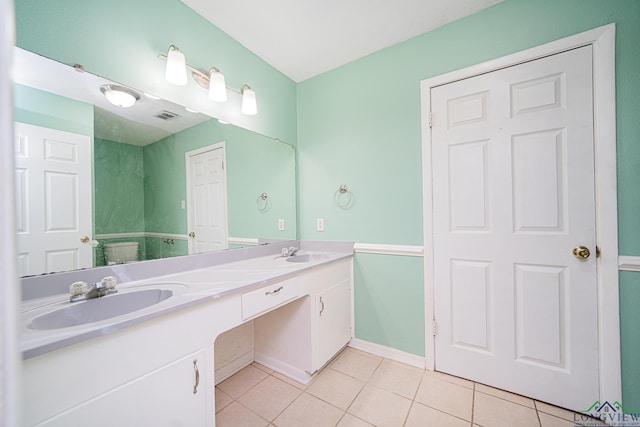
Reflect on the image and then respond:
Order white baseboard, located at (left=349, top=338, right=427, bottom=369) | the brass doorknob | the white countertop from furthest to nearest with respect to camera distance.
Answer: white baseboard, located at (left=349, top=338, right=427, bottom=369), the brass doorknob, the white countertop

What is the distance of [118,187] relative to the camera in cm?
125

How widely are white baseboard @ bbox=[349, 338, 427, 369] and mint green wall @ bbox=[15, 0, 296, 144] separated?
1973mm

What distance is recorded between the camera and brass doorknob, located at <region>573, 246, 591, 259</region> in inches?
51.3

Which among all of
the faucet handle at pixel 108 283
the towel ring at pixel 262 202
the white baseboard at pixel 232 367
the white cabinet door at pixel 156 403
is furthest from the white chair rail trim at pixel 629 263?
the faucet handle at pixel 108 283

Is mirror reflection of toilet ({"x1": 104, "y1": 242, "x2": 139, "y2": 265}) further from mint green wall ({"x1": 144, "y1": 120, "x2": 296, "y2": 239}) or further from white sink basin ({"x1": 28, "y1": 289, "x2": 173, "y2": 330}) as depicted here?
white sink basin ({"x1": 28, "y1": 289, "x2": 173, "y2": 330})

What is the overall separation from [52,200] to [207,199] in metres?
0.73

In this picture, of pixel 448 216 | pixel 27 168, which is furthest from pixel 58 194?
pixel 448 216

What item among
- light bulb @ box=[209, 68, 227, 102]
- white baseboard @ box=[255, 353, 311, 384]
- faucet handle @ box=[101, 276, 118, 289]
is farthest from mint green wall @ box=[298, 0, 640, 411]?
faucet handle @ box=[101, 276, 118, 289]

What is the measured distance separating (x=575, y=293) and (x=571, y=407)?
64 centimetres

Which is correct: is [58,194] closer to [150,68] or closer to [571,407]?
[150,68]

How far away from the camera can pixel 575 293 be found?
134 cm

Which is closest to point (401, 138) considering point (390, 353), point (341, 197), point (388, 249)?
point (341, 197)

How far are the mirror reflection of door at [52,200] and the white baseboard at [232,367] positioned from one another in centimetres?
109

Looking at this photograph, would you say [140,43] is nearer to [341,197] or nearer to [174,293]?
[174,293]
